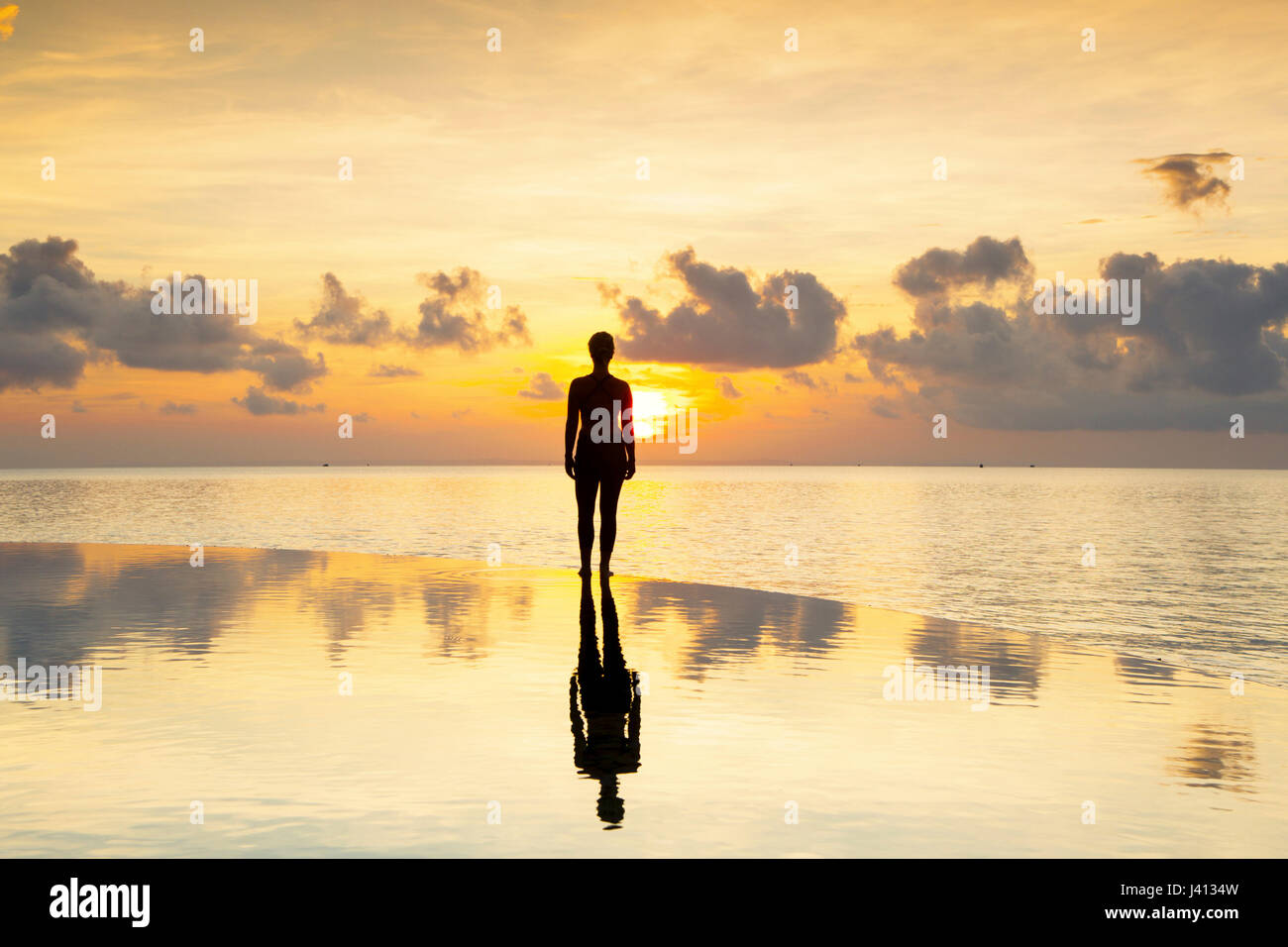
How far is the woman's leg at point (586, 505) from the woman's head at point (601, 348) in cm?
169

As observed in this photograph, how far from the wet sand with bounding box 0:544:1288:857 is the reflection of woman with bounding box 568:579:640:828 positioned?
0.12ft

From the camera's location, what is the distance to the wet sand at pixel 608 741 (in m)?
5.53

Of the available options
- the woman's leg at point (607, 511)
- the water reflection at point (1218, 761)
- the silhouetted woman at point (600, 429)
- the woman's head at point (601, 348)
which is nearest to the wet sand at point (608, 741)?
the water reflection at point (1218, 761)

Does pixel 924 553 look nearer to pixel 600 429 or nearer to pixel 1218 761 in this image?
pixel 600 429

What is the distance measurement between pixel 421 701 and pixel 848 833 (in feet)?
14.0

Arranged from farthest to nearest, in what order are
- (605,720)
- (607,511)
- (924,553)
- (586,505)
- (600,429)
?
1. (924,553)
2. (586,505)
3. (607,511)
4. (600,429)
5. (605,720)

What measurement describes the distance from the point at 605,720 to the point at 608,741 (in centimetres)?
66

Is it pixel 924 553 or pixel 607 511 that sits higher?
pixel 607 511

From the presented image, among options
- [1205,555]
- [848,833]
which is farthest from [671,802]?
[1205,555]

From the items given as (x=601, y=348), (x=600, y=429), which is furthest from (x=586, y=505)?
(x=601, y=348)

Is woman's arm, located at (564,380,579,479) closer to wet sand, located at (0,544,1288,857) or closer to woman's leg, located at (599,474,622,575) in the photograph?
woman's leg, located at (599,474,622,575)

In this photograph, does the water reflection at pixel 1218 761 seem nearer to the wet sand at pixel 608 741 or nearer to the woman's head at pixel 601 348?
the wet sand at pixel 608 741

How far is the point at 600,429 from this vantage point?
1559 cm

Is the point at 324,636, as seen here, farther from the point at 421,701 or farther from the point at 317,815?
the point at 317,815
